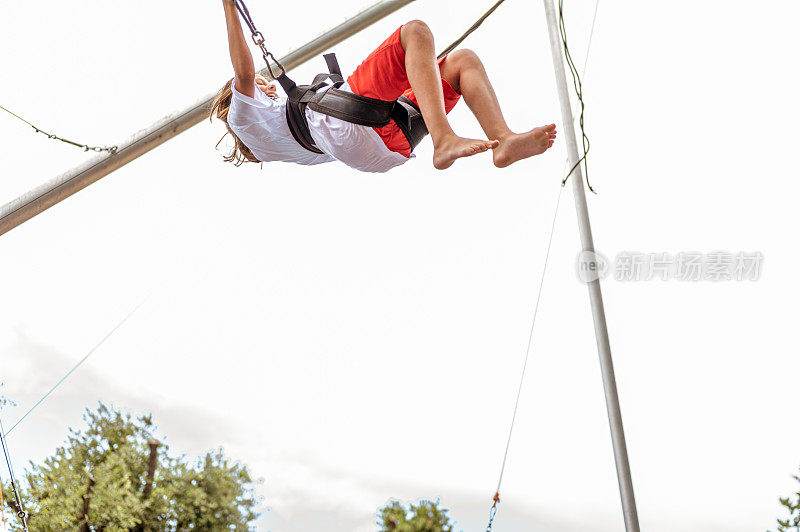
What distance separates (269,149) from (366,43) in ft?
9.79

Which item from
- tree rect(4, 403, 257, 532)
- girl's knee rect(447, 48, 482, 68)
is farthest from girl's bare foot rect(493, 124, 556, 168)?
tree rect(4, 403, 257, 532)

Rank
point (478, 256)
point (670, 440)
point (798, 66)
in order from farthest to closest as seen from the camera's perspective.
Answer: point (478, 256) → point (670, 440) → point (798, 66)

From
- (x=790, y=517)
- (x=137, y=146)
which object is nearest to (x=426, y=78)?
(x=137, y=146)

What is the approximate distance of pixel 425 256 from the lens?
21.4 ft

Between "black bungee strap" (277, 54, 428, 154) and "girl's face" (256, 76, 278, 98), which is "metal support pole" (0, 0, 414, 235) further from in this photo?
"black bungee strap" (277, 54, 428, 154)

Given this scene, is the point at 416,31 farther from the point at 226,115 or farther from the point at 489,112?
the point at 226,115

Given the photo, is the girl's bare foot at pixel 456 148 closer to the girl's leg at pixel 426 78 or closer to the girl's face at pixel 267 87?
the girl's leg at pixel 426 78

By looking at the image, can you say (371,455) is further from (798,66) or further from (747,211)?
(798,66)

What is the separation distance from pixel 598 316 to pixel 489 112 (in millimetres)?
1332

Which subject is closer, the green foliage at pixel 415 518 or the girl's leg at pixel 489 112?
the girl's leg at pixel 489 112

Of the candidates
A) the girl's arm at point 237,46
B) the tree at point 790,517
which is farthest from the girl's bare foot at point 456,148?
the tree at point 790,517

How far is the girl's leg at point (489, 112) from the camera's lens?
1.68m

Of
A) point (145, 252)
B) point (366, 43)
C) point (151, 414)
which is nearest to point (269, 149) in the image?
point (366, 43)

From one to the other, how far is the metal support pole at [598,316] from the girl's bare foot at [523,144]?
98 cm
